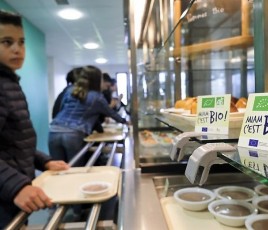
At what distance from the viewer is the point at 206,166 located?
0.48m

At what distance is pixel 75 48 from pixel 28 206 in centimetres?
554

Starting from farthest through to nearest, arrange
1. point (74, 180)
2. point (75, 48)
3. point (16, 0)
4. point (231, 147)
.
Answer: point (75, 48) < point (16, 0) < point (74, 180) < point (231, 147)

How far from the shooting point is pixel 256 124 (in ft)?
1.53

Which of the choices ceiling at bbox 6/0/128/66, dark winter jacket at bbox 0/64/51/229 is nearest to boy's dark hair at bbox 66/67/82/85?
ceiling at bbox 6/0/128/66

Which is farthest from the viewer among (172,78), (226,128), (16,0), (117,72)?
(117,72)

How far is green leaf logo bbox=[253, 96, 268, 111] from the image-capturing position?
1.52 ft

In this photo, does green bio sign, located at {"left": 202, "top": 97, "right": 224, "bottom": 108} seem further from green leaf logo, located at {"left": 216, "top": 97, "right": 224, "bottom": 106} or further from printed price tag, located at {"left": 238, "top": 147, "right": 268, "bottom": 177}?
printed price tag, located at {"left": 238, "top": 147, "right": 268, "bottom": 177}

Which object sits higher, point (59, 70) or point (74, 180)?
point (59, 70)

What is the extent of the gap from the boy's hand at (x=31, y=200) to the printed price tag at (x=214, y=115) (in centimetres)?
50

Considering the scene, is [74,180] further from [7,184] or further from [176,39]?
[176,39]

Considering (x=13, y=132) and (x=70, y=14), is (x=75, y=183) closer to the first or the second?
(x=13, y=132)

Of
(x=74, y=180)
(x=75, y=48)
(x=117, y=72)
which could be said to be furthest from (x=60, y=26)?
(x=117, y=72)

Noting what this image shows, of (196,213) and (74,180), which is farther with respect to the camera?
(74,180)

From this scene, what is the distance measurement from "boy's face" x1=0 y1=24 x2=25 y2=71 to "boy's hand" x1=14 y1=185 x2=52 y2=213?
1.65 feet
